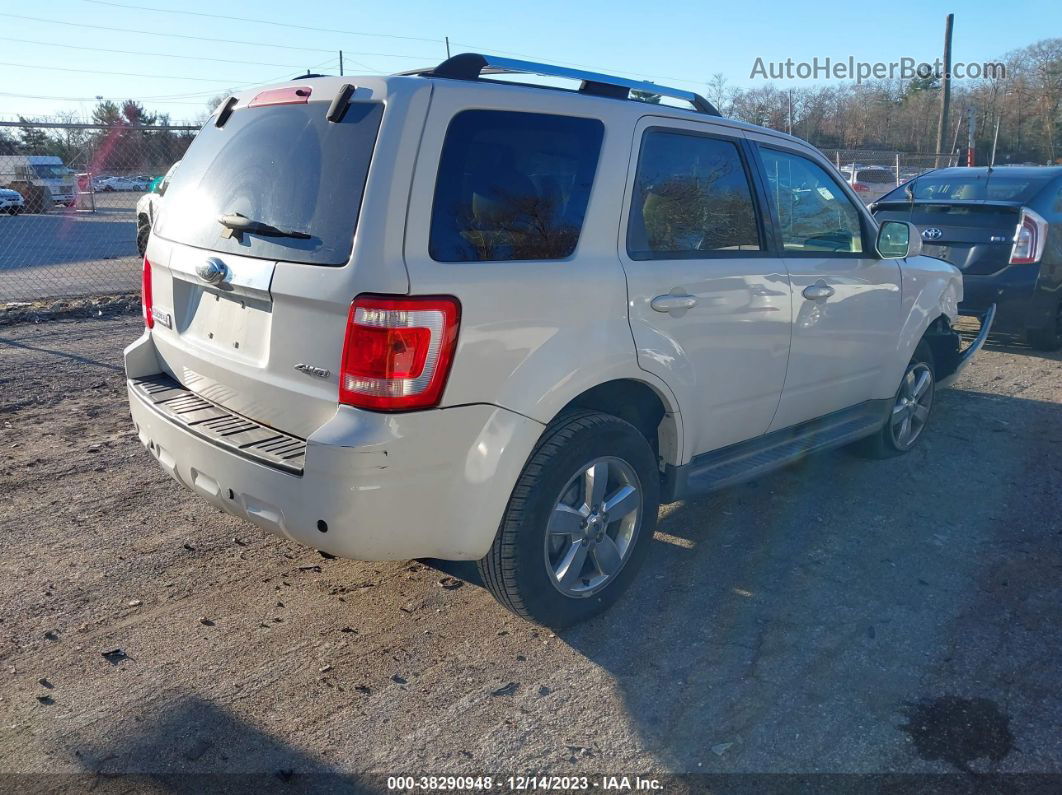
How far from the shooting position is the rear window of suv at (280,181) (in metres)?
2.84

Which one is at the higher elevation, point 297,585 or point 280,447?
point 280,447

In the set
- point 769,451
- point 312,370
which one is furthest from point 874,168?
point 312,370

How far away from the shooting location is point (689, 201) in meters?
3.67

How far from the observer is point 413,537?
2.89 meters

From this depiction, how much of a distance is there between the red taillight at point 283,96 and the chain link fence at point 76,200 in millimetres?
5877

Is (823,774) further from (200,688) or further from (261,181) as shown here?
(261,181)

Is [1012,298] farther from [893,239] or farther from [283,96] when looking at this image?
[283,96]

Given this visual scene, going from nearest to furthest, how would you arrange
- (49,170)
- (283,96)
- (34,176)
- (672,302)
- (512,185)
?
(512,185)
(283,96)
(672,302)
(34,176)
(49,170)

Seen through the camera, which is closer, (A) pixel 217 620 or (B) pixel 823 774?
(B) pixel 823 774

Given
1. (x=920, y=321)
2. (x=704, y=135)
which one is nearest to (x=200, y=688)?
(x=704, y=135)

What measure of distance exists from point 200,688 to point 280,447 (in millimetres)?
888

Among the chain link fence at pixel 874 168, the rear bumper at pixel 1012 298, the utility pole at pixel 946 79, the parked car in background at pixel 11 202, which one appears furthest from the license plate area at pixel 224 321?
the utility pole at pixel 946 79

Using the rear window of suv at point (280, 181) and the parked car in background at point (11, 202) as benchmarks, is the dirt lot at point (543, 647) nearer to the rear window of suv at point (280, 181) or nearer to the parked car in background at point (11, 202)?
the rear window of suv at point (280, 181)

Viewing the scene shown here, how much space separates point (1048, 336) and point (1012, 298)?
0.72m
